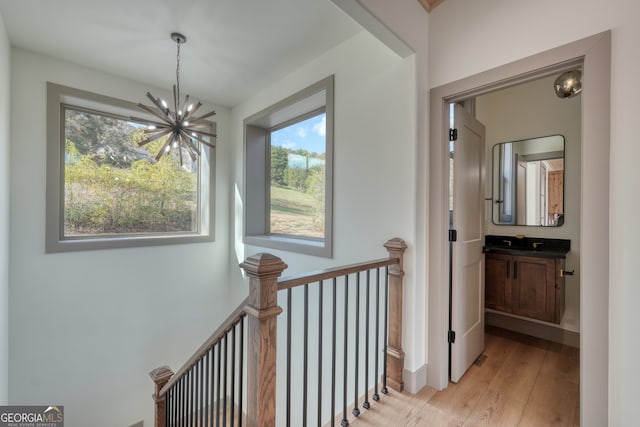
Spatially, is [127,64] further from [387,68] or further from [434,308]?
[434,308]

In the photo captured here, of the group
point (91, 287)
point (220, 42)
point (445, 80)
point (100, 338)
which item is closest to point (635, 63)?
point (445, 80)

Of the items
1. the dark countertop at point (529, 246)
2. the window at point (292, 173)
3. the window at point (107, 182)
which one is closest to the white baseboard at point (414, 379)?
the window at point (292, 173)

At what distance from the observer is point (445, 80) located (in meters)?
1.88

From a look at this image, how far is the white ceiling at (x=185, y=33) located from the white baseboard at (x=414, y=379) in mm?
2568

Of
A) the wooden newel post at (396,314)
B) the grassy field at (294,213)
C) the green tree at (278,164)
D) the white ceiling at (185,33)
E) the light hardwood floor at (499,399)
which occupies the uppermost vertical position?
the white ceiling at (185,33)

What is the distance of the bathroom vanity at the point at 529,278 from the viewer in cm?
247

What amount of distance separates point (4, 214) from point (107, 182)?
3.05ft

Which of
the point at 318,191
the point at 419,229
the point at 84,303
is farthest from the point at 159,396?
the point at 419,229

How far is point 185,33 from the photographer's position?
2.27 metres

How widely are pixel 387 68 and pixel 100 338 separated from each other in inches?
150

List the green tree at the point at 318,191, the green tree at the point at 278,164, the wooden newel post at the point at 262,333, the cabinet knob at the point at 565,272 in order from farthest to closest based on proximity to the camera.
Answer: the green tree at the point at 278,164 → the green tree at the point at 318,191 → the cabinet knob at the point at 565,272 → the wooden newel post at the point at 262,333

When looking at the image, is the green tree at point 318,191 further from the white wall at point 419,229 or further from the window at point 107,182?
the window at point 107,182

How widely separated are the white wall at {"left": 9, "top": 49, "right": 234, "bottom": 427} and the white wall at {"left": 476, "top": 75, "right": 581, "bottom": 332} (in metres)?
3.85

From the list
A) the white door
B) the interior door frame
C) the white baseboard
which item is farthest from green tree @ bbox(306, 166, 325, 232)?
the interior door frame
